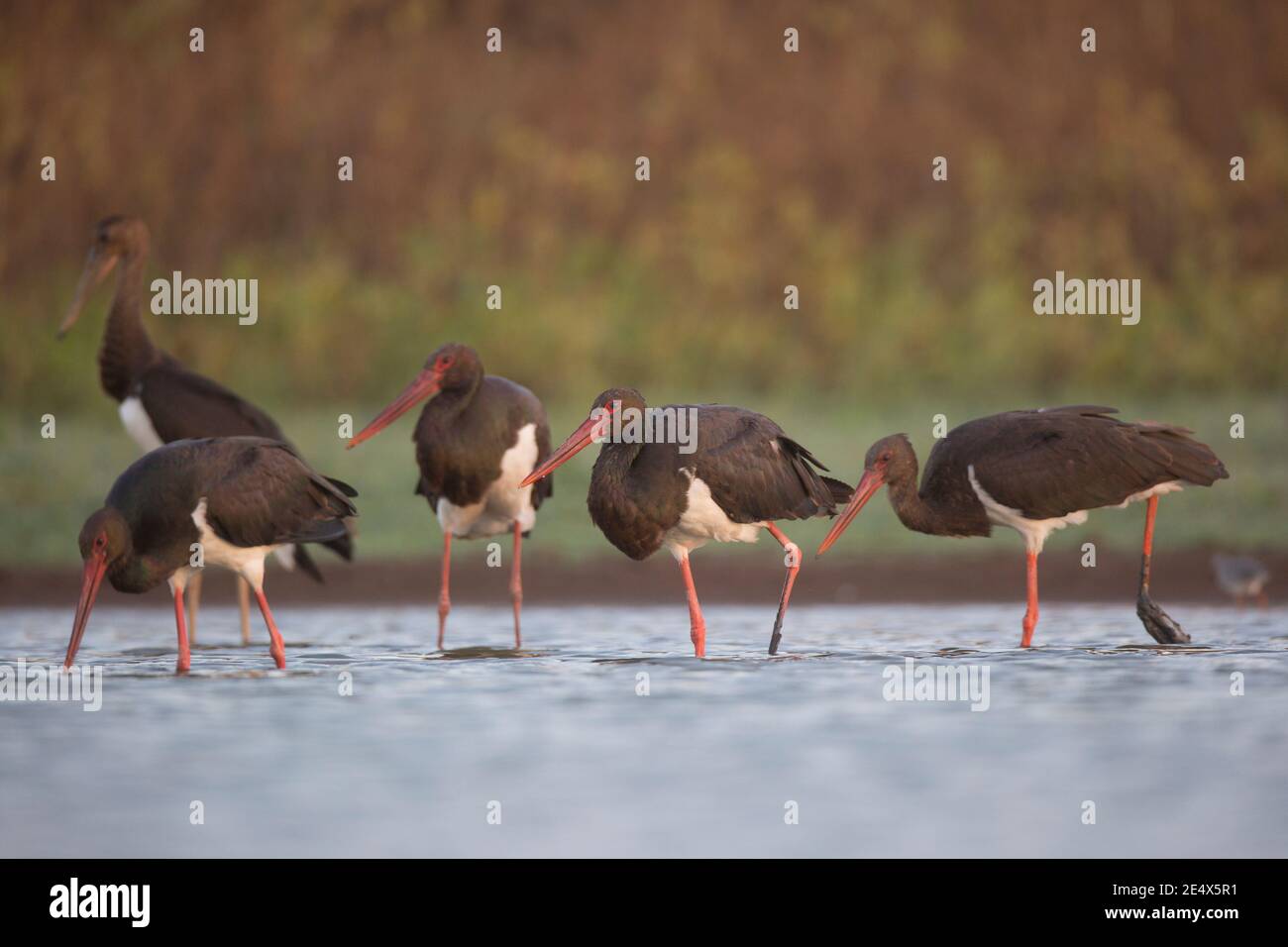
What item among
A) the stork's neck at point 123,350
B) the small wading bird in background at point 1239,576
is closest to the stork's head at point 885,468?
the small wading bird in background at point 1239,576

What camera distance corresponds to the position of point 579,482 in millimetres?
12852

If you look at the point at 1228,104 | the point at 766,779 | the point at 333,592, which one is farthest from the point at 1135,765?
the point at 1228,104

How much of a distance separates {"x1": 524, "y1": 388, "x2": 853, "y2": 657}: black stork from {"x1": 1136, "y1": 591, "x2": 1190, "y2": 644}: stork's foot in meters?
1.46

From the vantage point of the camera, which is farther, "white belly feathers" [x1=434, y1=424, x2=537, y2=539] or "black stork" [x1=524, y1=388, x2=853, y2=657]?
"white belly feathers" [x1=434, y1=424, x2=537, y2=539]

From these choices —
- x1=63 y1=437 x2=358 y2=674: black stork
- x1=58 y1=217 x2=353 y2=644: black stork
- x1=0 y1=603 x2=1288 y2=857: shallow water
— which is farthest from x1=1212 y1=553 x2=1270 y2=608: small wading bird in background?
x1=63 y1=437 x2=358 y2=674: black stork

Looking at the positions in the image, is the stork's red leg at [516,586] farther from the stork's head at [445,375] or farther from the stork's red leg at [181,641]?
the stork's red leg at [181,641]

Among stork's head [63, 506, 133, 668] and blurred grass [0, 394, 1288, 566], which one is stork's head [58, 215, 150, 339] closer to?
blurred grass [0, 394, 1288, 566]

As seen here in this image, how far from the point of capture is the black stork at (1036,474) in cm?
848

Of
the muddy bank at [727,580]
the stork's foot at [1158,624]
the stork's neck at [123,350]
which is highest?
the stork's neck at [123,350]

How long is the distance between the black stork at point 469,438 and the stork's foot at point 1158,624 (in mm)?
2794

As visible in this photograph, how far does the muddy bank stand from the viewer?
11164 mm

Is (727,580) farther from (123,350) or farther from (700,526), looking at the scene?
(123,350)
